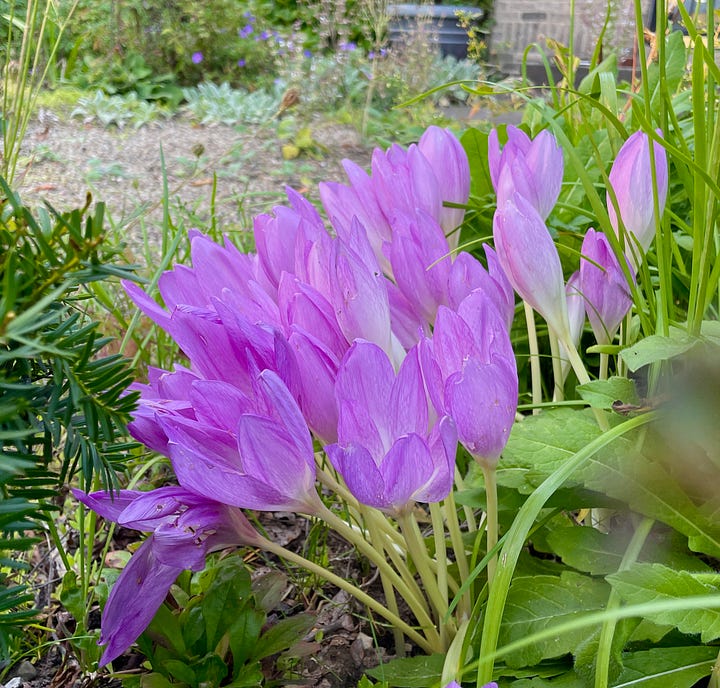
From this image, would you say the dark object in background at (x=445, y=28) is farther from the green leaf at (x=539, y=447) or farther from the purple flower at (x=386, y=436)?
the purple flower at (x=386, y=436)

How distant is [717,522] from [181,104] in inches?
234

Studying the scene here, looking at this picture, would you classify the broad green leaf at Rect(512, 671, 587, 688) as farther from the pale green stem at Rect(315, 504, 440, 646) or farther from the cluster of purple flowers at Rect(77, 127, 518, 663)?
the cluster of purple flowers at Rect(77, 127, 518, 663)

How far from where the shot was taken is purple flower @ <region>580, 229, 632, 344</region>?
777 mm

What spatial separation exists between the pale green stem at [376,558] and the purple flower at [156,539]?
73mm

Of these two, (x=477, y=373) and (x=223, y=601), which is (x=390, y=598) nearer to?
(x=223, y=601)

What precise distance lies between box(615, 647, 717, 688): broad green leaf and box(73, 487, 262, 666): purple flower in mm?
358

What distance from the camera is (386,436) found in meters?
0.57

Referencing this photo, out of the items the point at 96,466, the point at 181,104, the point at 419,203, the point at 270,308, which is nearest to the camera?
the point at 96,466

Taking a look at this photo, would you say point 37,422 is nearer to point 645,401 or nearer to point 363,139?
point 645,401

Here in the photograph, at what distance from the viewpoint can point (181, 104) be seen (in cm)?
606

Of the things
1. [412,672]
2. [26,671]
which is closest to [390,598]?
[412,672]

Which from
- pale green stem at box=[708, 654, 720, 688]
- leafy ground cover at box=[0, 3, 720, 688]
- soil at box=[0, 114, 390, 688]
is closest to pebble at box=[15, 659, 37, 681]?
A: leafy ground cover at box=[0, 3, 720, 688]

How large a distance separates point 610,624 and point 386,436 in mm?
214

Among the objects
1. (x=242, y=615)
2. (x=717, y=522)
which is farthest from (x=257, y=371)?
(x=717, y=522)
